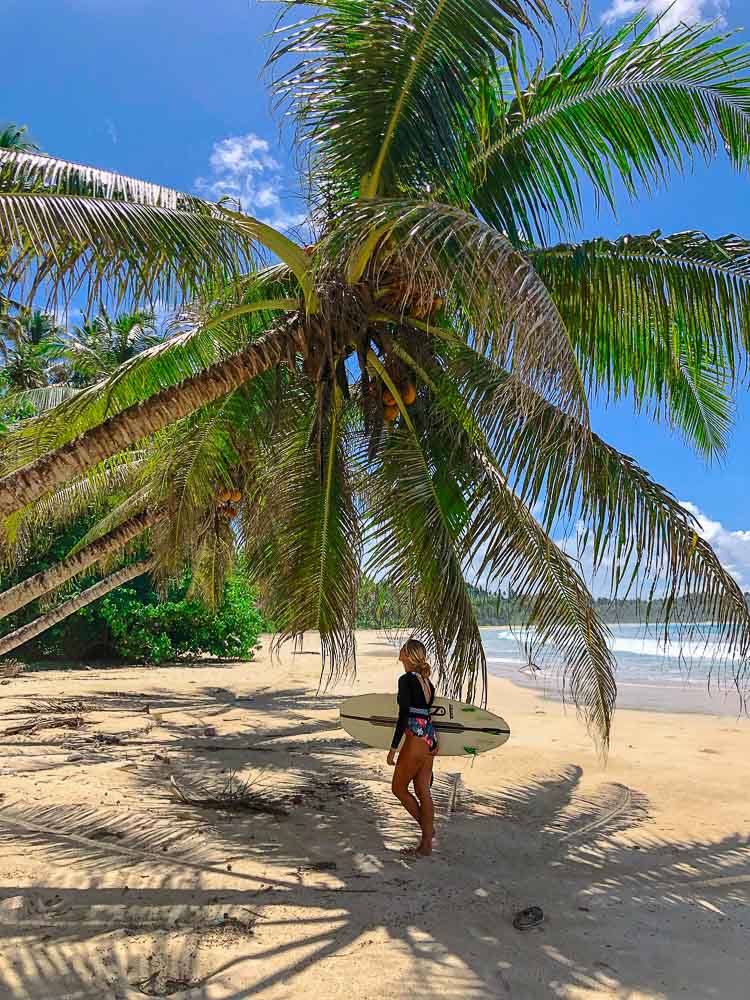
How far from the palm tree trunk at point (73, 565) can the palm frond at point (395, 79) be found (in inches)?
168

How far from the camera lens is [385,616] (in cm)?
655

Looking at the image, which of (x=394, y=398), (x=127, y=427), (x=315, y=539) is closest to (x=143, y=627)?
(x=315, y=539)

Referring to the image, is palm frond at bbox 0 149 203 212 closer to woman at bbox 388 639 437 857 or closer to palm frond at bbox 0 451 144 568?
woman at bbox 388 639 437 857

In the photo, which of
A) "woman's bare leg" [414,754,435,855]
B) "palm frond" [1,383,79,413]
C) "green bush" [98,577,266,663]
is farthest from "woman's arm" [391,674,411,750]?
"green bush" [98,577,266,663]

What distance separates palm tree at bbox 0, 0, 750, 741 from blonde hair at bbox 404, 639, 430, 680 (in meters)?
0.39

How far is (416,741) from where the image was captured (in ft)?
16.1

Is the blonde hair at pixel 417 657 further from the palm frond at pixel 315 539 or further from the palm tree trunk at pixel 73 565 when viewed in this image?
the palm tree trunk at pixel 73 565

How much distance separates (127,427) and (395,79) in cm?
267

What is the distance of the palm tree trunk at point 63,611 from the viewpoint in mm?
7996

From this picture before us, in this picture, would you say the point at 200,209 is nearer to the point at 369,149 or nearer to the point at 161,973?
the point at 369,149

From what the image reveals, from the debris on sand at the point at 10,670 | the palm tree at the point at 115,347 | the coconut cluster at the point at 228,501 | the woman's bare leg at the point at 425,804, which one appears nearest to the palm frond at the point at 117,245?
the woman's bare leg at the point at 425,804

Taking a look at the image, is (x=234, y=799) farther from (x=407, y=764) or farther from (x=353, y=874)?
(x=407, y=764)

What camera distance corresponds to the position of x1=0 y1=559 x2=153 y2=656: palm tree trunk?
7996 mm

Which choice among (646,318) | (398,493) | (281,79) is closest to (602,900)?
(398,493)
